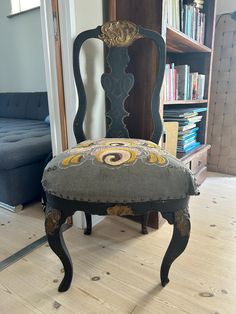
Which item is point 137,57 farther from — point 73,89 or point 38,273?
point 38,273

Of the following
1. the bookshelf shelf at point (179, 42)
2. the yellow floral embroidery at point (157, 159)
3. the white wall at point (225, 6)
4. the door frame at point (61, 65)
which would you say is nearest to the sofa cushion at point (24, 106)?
the door frame at point (61, 65)

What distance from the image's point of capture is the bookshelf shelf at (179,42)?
1.24m

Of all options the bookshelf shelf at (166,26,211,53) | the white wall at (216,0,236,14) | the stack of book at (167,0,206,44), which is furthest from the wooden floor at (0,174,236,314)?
the white wall at (216,0,236,14)

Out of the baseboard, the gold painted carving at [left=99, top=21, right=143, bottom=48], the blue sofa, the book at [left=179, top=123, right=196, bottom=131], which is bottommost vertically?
the baseboard

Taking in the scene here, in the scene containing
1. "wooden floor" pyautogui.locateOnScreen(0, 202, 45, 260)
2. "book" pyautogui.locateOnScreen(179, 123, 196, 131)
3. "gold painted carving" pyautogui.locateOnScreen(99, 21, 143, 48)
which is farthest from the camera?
"book" pyautogui.locateOnScreen(179, 123, 196, 131)

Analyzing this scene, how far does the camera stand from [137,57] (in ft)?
3.84

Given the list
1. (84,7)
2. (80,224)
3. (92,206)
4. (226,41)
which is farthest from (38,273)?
(226,41)

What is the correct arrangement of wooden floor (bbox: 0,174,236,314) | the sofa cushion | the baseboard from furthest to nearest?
the sofa cushion → the baseboard → wooden floor (bbox: 0,174,236,314)

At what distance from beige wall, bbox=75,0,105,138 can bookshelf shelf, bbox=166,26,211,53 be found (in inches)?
13.9

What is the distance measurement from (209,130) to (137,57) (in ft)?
3.82

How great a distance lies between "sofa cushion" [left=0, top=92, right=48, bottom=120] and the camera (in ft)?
8.08

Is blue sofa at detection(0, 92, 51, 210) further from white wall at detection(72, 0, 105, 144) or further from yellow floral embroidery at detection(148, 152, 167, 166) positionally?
yellow floral embroidery at detection(148, 152, 167, 166)

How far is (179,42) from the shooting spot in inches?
57.4

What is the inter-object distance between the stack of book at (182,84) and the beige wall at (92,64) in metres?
0.37
